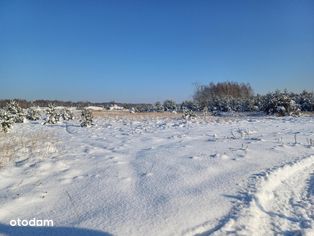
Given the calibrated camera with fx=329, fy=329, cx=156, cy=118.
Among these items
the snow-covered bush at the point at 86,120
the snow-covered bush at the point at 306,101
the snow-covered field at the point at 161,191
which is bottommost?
the snow-covered field at the point at 161,191

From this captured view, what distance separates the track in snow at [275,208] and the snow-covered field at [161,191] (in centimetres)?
1

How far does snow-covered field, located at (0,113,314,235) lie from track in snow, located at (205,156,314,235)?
1 centimetres

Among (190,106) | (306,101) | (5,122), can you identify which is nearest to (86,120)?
(5,122)

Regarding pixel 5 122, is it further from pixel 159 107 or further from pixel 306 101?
pixel 159 107

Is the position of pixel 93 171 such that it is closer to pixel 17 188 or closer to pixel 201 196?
pixel 17 188

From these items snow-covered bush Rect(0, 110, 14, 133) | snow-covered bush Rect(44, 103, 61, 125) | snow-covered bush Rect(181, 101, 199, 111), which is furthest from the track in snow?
snow-covered bush Rect(181, 101, 199, 111)

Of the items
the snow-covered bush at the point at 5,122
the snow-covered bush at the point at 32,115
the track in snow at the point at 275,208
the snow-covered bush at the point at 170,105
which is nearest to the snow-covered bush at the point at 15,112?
the snow-covered bush at the point at 32,115

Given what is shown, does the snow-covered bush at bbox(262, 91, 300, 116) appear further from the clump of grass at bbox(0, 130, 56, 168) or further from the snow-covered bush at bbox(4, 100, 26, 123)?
the clump of grass at bbox(0, 130, 56, 168)

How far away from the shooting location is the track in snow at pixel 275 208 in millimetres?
3807

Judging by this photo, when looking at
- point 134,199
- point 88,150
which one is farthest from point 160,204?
point 88,150

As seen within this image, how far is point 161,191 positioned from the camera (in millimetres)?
4930

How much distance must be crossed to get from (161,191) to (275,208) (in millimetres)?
1618

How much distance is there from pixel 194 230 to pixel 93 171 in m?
2.95

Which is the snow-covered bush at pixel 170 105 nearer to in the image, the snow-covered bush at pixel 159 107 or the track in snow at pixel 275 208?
the snow-covered bush at pixel 159 107
